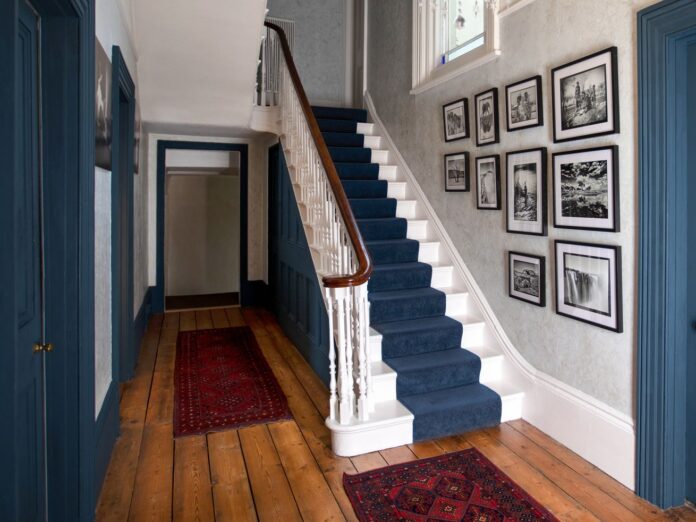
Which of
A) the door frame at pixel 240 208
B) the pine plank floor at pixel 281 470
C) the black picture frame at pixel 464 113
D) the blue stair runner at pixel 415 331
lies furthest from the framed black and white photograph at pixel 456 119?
the door frame at pixel 240 208

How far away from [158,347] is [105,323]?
7.04 ft

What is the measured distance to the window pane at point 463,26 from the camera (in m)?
3.96

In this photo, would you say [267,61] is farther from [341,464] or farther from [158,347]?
[341,464]

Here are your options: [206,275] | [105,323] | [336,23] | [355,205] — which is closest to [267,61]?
[336,23]

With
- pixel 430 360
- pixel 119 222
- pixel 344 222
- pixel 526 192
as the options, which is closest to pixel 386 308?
pixel 430 360

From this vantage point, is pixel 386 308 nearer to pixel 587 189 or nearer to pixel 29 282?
pixel 587 189

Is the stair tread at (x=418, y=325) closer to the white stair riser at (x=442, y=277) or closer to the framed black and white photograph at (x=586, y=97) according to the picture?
the white stair riser at (x=442, y=277)

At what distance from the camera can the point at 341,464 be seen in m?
2.69

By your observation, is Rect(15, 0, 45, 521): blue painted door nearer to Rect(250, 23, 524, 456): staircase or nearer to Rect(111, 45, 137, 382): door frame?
Rect(111, 45, 137, 382): door frame

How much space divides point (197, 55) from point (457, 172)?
91.7 inches

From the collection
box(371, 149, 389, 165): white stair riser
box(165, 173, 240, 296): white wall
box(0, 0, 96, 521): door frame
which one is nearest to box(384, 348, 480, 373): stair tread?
box(0, 0, 96, 521): door frame

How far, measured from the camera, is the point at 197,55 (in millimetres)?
3881

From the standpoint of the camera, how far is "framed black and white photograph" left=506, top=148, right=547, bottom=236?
3.04m

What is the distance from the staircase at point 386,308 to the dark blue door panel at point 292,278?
0.25 m
